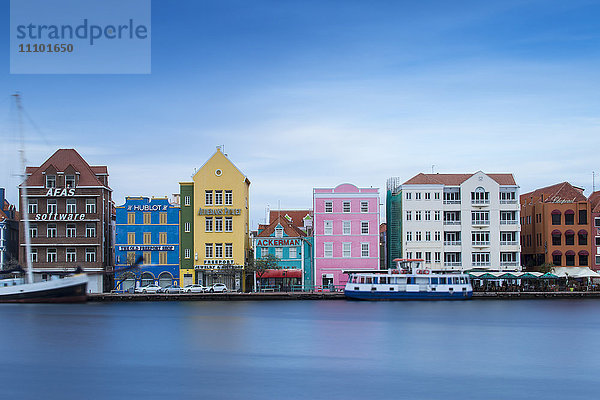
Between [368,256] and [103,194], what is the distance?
3049cm

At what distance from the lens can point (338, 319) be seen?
6150 cm

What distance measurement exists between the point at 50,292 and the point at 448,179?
148ft

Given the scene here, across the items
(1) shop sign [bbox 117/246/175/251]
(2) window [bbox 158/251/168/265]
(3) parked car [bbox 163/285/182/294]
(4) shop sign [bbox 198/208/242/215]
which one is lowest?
(3) parked car [bbox 163/285/182/294]

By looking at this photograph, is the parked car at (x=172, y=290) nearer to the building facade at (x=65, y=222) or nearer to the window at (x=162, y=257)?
the window at (x=162, y=257)

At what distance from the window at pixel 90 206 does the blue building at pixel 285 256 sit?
18218 millimetres

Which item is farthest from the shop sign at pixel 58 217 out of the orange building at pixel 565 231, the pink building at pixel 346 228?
the orange building at pixel 565 231

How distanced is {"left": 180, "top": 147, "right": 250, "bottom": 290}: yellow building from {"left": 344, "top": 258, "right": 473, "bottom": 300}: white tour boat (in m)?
13.8

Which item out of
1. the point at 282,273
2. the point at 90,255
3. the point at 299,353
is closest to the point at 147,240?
the point at 90,255

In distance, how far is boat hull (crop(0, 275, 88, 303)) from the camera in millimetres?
72062

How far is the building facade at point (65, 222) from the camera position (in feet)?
266

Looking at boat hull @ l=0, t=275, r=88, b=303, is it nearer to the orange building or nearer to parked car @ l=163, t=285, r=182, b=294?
parked car @ l=163, t=285, r=182, b=294

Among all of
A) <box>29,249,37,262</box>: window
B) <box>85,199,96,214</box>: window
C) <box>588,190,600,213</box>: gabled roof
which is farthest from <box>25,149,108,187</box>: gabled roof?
<box>588,190,600,213</box>: gabled roof

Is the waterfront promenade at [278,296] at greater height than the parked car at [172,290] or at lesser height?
lesser

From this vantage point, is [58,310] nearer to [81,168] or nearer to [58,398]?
[81,168]
